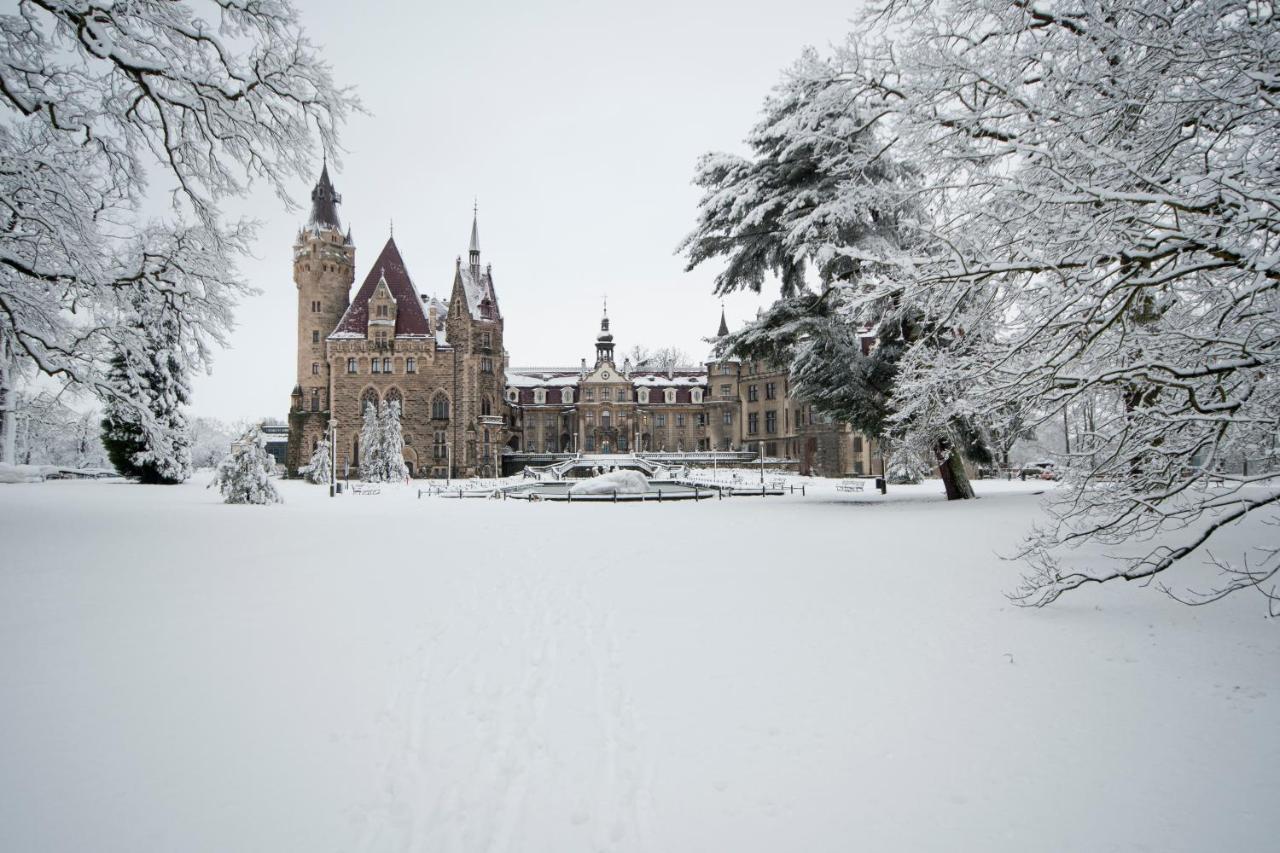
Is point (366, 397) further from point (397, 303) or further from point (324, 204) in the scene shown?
point (324, 204)

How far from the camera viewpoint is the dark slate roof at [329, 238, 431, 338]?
51031mm

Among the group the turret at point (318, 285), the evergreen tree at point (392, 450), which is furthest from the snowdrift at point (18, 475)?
the turret at point (318, 285)

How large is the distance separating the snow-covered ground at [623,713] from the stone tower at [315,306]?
4709 centimetres

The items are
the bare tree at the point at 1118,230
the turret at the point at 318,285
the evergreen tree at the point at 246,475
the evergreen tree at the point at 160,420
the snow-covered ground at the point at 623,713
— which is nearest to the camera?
the snow-covered ground at the point at 623,713

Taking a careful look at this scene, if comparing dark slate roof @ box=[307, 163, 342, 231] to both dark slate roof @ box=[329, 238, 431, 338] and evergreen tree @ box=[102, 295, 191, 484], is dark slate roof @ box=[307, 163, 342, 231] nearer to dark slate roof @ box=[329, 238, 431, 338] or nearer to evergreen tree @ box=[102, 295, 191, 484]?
dark slate roof @ box=[329, 238, 431, 338]

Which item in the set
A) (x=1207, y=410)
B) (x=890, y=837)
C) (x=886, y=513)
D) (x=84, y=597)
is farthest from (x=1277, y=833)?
(x=886, y=513)

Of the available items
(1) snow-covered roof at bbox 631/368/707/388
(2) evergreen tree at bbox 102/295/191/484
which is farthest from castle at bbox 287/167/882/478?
(2) evergreen tree at bbox 102/295/191/484

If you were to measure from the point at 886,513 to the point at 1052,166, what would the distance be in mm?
12344

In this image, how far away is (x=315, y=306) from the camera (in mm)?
52844

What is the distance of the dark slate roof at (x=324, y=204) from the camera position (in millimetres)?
51781

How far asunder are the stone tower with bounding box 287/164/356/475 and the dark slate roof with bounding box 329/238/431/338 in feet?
7.03

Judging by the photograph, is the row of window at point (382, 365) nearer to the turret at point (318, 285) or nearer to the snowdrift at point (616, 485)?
the turret at point (318, 285)

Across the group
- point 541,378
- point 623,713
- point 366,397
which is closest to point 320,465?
point 366,397

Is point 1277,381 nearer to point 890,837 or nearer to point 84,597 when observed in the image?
point 890,837
